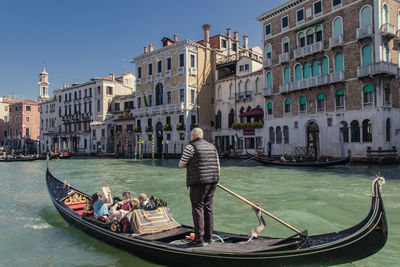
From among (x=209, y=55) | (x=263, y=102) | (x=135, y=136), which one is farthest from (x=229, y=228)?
(x=135, y=136)

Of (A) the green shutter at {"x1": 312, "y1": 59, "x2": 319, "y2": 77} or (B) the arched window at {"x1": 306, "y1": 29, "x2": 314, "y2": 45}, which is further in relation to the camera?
(B) the arched window at {"x1": 306, "y1": 29, "x2": 314, "y2": 45}

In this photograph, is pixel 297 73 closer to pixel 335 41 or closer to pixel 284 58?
pixel 284 58

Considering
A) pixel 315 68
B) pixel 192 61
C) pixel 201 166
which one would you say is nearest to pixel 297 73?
pixel 315 68

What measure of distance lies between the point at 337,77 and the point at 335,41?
79.6 inches

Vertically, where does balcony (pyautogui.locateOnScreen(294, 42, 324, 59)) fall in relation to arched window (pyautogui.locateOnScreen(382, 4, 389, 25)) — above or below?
below

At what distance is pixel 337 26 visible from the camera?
1781cm

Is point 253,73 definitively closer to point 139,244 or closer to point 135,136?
point 135,136

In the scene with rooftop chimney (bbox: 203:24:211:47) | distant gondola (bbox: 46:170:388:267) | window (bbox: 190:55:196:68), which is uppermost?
rooftop chimney (bbox: 203:24:211:47)

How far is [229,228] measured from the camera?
5.55m

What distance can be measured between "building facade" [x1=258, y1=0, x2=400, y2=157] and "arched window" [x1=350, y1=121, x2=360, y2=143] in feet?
0.17

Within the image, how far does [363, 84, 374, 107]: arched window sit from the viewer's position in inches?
635

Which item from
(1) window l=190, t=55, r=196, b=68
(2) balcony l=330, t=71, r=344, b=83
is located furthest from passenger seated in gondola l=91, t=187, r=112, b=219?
(1) window l=190, t=55, r=196, b=68

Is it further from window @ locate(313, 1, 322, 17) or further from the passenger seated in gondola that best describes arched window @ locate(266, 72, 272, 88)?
the passenger seated in gondola

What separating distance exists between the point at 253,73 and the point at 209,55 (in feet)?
18.8
